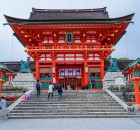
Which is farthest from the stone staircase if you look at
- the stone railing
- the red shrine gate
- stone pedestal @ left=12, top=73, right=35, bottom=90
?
the red shrine gate

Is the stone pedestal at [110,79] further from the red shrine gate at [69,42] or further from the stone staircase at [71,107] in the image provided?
the stone staircase at [71,107]

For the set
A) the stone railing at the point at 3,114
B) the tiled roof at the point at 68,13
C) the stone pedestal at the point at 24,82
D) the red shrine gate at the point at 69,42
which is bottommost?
the stone railing at the point at 3,114

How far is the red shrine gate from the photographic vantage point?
3294 centimetres

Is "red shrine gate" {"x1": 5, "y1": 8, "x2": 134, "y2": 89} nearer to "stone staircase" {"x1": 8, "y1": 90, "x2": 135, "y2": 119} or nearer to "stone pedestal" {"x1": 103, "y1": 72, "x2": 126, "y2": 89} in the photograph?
"stone pedestal" {"x1": 103, "y1": 72, "x2": 126, "y2": 89}

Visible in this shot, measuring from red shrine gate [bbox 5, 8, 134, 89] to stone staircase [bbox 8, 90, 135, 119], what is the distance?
9.04 metres

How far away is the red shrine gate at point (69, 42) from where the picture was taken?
32938 mm

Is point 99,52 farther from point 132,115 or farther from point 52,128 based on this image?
point 52,128

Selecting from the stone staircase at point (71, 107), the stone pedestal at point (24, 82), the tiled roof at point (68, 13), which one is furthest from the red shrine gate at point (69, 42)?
the stone staircase at point (71, 107)

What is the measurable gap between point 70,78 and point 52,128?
75.8 feet

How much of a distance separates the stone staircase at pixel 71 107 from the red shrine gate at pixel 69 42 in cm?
904

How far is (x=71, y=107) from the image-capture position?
2194 centimetres

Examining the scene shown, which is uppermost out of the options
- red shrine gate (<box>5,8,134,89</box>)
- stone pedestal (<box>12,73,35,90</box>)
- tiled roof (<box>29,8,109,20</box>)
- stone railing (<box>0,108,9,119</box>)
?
tiled roof (<box>29,8,109,20</box>)

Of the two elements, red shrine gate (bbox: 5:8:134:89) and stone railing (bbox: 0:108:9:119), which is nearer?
stone railing (bbox: 0:108:9:119)

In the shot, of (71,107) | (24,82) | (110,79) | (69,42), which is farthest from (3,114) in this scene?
(69,42)
